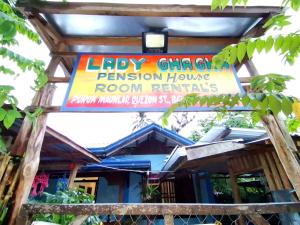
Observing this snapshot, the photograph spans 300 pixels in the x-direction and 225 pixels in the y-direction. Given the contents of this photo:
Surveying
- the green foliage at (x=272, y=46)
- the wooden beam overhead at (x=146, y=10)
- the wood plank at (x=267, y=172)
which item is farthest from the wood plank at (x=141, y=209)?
the wooden beam overhead at (x=146, y=10)

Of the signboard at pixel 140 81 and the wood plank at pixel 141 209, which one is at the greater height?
the signboard at pixel 140 81

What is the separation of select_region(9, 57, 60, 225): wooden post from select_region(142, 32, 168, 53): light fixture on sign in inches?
77.4

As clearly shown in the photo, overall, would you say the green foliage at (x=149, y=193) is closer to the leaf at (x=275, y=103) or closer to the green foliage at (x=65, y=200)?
the green foliage at (x=65, y=200)

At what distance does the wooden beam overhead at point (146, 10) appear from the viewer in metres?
3.59

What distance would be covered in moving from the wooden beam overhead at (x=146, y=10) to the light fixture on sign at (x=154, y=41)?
1.23ft

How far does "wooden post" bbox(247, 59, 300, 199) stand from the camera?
9.48 ft

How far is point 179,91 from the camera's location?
343 centimetres

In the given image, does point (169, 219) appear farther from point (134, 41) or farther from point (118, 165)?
point (118, 165)

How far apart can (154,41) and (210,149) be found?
2.84m

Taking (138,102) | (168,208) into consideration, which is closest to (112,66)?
(138,102)

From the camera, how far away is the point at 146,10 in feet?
12.1

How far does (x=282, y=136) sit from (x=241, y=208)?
4.62 ft

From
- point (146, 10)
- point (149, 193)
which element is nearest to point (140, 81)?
point (146, 10)

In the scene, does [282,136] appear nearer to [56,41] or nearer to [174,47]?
[174,47]
